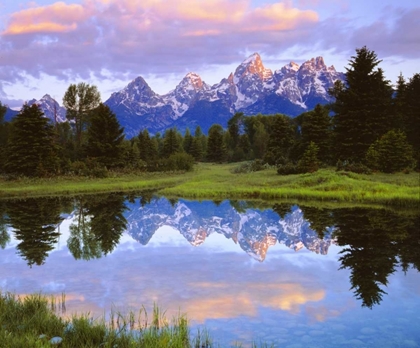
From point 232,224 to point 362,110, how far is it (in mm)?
26135

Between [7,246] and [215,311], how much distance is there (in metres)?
13.2

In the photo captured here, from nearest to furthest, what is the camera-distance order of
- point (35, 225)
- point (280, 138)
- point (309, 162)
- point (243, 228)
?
point (243, 228)
point (35, 225)
point (309, 162)
point (280, 138)

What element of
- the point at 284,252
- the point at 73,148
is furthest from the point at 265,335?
the point at 73,148

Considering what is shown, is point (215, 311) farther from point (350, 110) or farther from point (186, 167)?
point (186, 167)

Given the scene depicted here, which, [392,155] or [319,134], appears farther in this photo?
[319,134]

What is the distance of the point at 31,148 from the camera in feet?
157

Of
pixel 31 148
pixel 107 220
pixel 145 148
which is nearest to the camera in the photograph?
pixel 107 220

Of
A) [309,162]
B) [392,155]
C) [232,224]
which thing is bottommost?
[232,224]

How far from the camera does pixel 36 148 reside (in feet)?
158

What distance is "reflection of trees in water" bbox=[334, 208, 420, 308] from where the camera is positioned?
12.0m

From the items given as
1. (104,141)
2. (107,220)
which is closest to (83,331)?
(107,220)

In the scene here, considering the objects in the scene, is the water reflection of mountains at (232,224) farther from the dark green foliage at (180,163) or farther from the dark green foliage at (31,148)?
the dark green foliage at (180,163)

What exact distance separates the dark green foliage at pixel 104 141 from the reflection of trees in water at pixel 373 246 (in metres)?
39.0

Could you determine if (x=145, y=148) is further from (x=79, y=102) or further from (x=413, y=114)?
(x=413, y=114)
